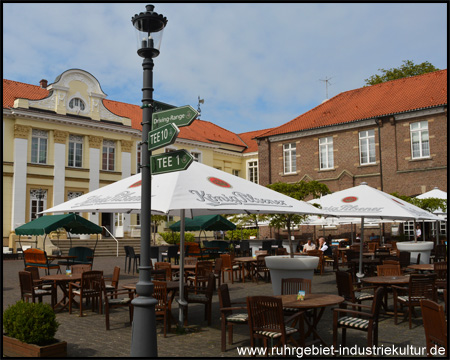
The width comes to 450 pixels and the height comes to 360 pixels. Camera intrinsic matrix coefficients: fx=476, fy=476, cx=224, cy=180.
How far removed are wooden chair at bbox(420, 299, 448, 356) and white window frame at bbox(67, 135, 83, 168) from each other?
1311 inches

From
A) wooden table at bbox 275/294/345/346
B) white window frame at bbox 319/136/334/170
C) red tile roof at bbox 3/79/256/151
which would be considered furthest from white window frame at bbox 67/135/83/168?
wooden table at bbox 275/294/345/346

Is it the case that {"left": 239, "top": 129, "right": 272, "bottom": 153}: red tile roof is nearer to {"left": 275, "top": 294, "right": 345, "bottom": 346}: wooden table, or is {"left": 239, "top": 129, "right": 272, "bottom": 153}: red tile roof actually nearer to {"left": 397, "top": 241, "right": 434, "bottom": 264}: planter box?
{"left": 397, "top": 241, "right": 434, "bottom": 264}: planter box

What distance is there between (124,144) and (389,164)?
20.2 metres

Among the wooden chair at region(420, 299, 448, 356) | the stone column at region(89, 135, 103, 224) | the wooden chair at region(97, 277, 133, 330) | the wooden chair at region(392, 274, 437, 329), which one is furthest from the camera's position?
the stone column at region(89, 135, 103, 224)

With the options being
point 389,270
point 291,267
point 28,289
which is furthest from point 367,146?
point 28,289

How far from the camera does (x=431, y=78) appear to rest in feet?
108

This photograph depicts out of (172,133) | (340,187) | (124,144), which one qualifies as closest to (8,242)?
(124,144)

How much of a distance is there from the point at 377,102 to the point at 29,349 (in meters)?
31.9

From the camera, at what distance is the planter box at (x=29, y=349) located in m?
6.02

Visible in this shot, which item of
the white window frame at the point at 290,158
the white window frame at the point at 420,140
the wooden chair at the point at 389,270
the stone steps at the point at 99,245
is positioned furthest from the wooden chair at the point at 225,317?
the white window frame at the point at 290,158

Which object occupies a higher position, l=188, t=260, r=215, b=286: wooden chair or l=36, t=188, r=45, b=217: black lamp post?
l=36, t=188, r=45, b=217: black lamp post

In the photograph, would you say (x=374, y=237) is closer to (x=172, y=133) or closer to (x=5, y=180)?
(x=5, y=180)

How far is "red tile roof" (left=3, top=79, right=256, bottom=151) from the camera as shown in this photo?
34.8 m

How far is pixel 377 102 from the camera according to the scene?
3400 centimetres
